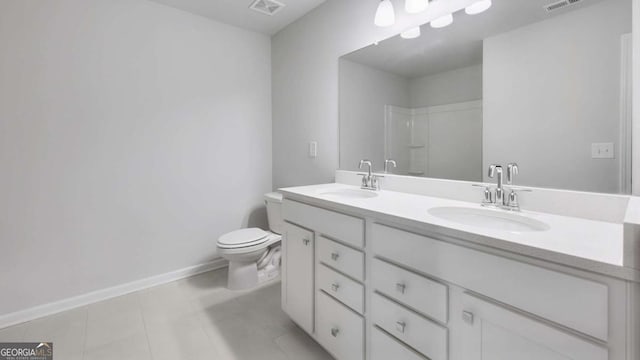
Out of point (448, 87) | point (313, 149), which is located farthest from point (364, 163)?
point (448, 87)

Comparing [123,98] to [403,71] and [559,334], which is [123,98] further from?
[559,334]

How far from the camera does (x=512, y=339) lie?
2.39ft

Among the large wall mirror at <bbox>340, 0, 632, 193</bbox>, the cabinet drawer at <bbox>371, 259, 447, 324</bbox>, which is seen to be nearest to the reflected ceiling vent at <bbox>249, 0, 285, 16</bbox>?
the large wall mirror at <bbox>340, 0, 632, 193</bbox>

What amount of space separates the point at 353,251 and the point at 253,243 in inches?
44.0

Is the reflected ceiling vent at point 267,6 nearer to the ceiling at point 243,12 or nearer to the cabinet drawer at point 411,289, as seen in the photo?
the ceiling at point 243,12

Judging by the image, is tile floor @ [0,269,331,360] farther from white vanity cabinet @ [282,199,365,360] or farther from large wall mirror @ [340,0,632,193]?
large wall mirror @ [340,0,632,193]

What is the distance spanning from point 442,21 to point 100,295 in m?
2.90

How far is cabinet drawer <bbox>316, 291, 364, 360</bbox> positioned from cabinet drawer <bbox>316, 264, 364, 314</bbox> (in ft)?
0.12

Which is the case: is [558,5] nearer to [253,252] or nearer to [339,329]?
[339,329]

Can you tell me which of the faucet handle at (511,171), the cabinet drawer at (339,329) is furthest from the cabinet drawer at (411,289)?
the faucet handle at (511,171)

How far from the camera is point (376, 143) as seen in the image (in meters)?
1.86

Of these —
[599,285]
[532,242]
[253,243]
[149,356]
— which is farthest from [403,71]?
[149,356]

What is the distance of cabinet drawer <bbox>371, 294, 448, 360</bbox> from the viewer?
0.89m

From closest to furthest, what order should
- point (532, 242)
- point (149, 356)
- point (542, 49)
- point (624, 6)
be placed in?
point (532, 242) → point (624, 6) → point (542, 49) → point (149, 356)
